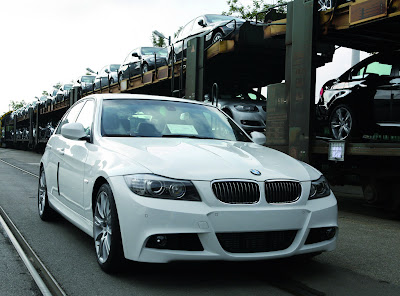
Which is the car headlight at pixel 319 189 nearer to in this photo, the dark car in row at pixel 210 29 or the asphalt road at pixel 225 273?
the asphalt road at pixel 225 273

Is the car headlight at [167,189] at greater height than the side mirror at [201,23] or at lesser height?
lesser

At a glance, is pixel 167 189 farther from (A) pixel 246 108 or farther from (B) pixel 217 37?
(B) pixel 217 37

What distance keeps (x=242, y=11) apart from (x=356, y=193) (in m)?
19.6

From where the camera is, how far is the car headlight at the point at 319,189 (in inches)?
158

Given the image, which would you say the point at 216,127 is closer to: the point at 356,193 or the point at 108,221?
the point at 108,221

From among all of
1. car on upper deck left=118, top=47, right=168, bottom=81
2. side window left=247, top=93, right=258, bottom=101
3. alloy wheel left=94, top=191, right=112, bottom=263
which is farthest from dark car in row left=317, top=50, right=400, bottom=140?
car on upper deck left=118, top=47, right=168, bottom=81

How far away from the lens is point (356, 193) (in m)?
11.7

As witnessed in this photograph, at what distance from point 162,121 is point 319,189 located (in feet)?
5.59

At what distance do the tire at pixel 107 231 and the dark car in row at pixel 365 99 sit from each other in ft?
15.5

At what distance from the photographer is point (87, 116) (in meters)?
5.37

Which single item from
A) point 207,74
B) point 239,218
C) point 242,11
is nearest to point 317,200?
point 239,218

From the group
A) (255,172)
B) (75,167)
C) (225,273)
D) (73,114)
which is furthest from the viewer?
(73,114)

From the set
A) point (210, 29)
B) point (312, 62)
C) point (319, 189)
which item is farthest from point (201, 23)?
point (319, 189)

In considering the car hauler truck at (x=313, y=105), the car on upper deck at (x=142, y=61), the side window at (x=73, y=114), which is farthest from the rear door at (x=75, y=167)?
the car on upper deck at (x=142, y=61)
